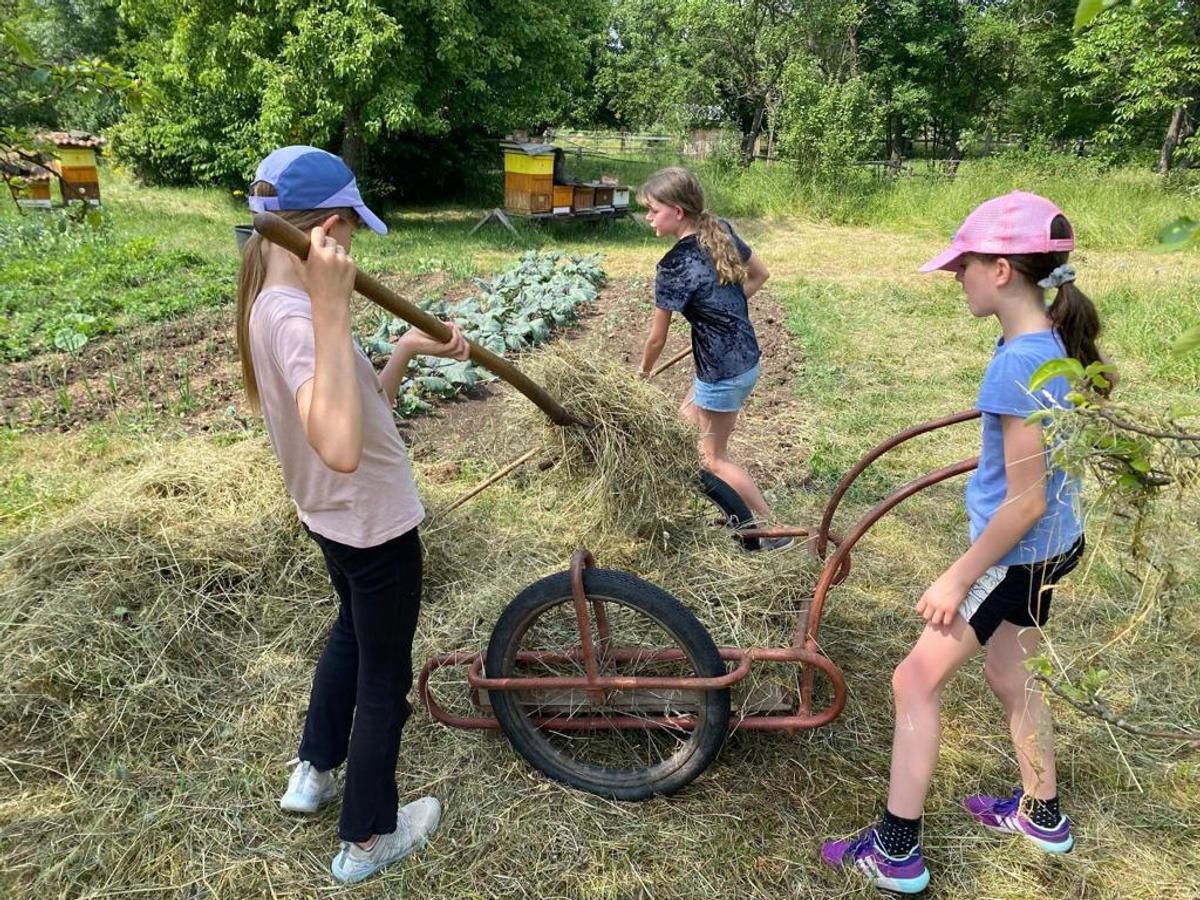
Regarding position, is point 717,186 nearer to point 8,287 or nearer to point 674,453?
point 8,287

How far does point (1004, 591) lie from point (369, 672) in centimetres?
156

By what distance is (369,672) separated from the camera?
2.04 metres

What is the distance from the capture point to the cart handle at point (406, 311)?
55.5 inches

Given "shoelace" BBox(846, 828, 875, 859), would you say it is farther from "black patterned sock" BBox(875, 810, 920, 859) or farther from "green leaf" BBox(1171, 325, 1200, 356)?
"green leaf" BBox(1171, 325, 1200, 356)

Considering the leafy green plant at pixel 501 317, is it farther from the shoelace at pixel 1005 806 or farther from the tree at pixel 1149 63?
the tree at pixel 1149 63

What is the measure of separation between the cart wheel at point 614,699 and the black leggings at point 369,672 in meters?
0.35

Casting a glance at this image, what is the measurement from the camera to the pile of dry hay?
2.37 meters

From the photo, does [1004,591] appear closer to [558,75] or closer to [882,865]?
[882,865]

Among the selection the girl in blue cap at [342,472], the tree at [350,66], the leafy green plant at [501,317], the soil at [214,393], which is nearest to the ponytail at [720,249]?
the soil at [214,393]

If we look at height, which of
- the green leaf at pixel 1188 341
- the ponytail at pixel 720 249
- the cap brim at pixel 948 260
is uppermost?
the green leaf at pixel 1188 341

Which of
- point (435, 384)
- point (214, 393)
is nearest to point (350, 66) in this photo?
point (214, 393)

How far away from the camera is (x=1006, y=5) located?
26594 millimetres

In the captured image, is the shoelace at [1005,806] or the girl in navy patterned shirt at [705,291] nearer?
the shoelace at [1005,806]

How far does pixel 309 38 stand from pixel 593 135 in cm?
2845
